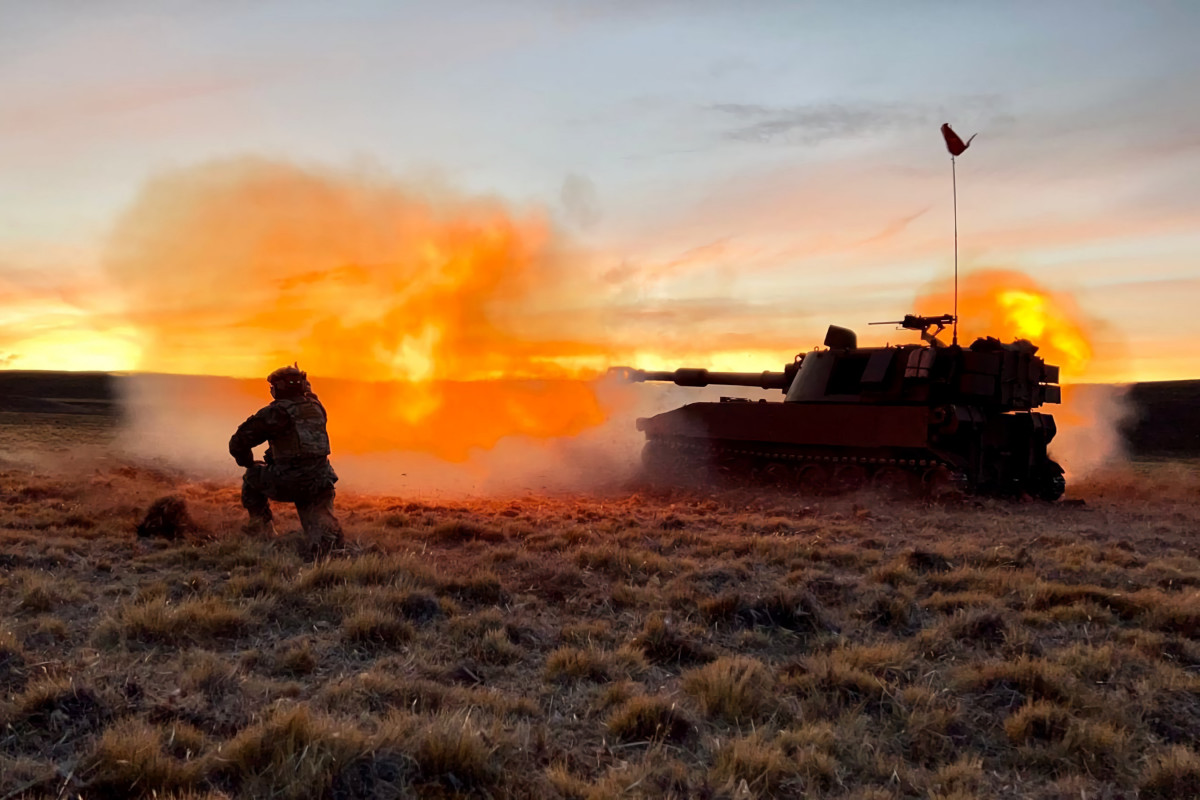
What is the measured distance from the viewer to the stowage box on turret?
18.8m

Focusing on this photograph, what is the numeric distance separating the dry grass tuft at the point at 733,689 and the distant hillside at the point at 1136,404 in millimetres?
45956

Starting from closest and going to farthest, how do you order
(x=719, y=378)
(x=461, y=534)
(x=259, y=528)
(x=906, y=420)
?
(x=259, y=528) < (x=461, y=534) < (x=906, y=420) < (x=719, y=378)

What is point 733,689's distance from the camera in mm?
5797

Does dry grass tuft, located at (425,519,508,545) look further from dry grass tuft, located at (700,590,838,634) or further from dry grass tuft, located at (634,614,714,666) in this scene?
dry grass tuft, located at (634,614,714,666)

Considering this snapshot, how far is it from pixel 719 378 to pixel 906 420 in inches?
269

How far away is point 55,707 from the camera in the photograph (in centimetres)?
500

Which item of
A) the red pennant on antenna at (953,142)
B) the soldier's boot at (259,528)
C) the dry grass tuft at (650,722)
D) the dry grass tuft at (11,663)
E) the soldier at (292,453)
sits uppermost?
the red pennant on antenna at (953,142)

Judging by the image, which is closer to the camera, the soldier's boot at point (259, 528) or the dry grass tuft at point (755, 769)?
the dry grass tuft at point (755, 769)

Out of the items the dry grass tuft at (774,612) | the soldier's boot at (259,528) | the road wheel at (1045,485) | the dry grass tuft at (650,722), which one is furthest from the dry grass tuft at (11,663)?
the road wheel at (1045,485)

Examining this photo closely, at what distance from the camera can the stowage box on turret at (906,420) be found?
739 inches

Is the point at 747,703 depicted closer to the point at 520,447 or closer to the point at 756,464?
the point at 756,464

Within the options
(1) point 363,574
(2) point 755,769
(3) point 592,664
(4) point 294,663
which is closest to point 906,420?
(1) point 363,574

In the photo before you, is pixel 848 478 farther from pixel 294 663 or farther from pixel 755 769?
pixel 755 769

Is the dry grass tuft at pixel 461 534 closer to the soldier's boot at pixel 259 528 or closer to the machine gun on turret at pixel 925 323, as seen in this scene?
the soldier's boot at pixel 259 528
